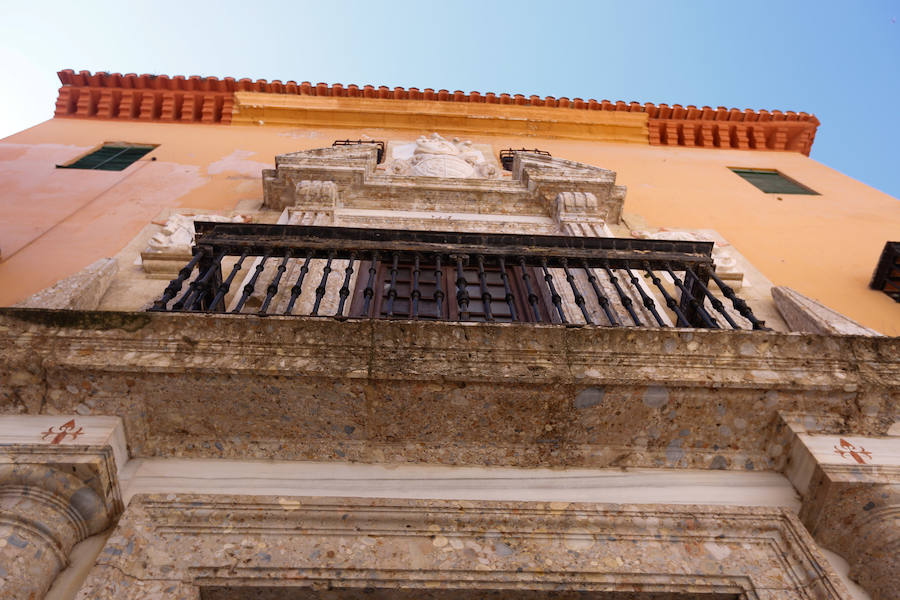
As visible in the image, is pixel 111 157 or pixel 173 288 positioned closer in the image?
pixel 173 288

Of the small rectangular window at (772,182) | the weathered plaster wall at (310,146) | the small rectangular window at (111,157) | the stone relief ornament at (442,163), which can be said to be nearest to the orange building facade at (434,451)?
the weathered plaster wall at (310,146)

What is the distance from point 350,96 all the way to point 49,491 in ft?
26.0

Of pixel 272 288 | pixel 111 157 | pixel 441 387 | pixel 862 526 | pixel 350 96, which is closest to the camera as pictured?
pixel 862 526

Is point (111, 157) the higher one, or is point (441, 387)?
point (441, 387)

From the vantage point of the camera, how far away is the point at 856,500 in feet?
7.49

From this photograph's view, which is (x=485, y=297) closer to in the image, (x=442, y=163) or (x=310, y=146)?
(x=442, y=163)

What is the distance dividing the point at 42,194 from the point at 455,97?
5.85 meters

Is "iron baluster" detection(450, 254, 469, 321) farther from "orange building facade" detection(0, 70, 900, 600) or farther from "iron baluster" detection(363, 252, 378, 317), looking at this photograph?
"iron baluster" detection(363, 252, 378, 317)

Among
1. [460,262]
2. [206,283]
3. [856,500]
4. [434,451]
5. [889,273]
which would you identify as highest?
[460,262]

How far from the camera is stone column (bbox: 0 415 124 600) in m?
1.94

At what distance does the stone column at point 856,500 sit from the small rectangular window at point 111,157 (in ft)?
23.3

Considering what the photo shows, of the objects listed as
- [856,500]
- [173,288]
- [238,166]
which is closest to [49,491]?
[173,288]

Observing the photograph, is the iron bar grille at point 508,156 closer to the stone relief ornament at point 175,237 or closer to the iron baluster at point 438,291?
the stone relief ornament at point 175,237

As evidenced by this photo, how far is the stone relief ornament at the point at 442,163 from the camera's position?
642 centimetres
